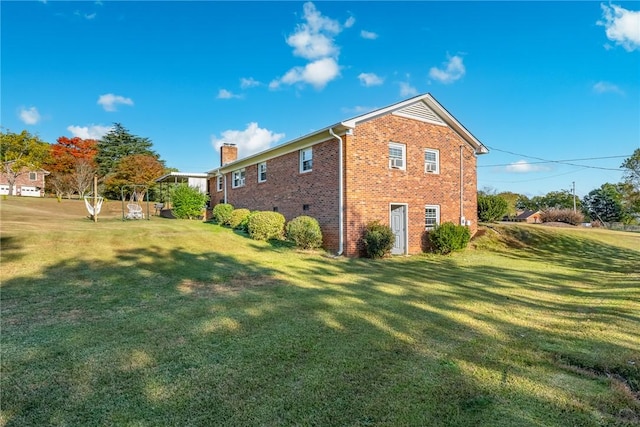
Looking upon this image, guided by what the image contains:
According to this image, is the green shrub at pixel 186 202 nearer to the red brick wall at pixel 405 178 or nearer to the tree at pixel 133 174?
the red brick wall at pixel 405 178

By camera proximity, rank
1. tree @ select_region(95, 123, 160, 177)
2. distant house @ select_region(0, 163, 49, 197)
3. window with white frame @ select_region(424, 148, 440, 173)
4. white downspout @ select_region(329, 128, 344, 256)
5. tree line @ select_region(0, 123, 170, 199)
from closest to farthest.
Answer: white downspout @ select_region(329, 128, 344, 256), window with white frame @ select_region(424, 148, 440, 173), tree line @ select_region(0, 123, 170, 199), distant house @ select_region(0, 163, 49, 197), tree @ select_region(95, 123, 160, 177)

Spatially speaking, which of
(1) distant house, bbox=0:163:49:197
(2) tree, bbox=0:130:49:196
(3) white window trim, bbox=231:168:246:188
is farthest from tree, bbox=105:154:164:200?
(3) white window trim, bbox=231:168:246:188

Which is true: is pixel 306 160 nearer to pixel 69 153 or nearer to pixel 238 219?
pixel 238 219

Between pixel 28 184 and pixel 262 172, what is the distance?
42235 millimetres

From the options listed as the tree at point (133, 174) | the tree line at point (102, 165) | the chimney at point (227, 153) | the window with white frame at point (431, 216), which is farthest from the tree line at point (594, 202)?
the tree at point (133, 174)

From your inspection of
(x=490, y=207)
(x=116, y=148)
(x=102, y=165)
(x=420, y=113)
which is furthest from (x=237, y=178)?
(x=116, y=148)

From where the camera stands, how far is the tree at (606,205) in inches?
2104

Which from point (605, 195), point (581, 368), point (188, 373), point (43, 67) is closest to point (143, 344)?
point (188, 373)

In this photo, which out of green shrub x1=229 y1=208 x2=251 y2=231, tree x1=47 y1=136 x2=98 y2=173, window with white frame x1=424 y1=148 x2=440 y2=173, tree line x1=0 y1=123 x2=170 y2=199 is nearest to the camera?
window with white frame x1=424 y1=148 x2=440 y2=173

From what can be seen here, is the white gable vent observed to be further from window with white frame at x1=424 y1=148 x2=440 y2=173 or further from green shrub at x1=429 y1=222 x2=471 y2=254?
green shrub at x1=429 y1=222 x2=471 y2=254

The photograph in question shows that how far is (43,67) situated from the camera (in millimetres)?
17750

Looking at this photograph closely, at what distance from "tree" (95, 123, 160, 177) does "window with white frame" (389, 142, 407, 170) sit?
42.2 meters

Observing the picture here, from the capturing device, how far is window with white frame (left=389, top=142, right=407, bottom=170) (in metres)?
14.4

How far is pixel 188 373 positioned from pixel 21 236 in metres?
10.6
